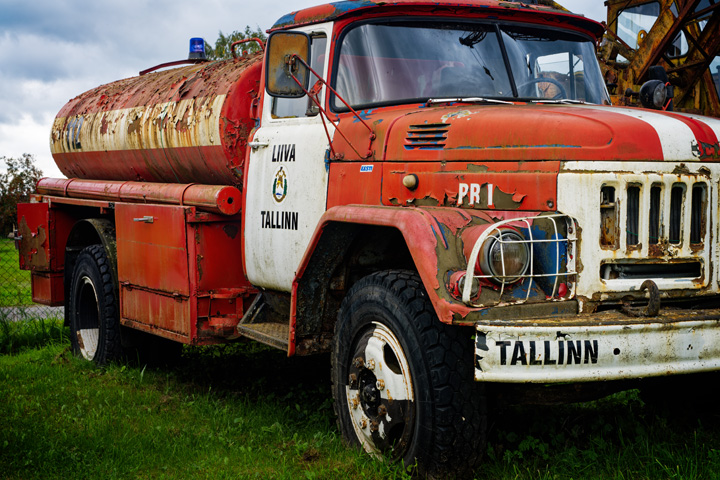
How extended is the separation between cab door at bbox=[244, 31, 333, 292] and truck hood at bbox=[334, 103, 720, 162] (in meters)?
0.65

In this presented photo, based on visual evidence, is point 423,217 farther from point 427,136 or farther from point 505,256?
point 427,136

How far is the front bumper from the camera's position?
3.58m

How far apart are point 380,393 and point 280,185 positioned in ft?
5.42

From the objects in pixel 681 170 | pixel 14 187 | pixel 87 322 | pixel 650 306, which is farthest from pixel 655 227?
pixel 14 187

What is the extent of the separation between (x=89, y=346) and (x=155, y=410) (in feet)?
7.11

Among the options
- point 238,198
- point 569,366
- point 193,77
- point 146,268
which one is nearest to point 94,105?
point 193,77

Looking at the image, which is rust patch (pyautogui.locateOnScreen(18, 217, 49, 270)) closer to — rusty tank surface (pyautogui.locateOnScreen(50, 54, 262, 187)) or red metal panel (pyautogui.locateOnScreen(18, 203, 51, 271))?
red metal panel (pyautogui.locateOnScreen(18, 203, 51, 271))

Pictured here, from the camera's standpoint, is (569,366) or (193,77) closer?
(569,366)

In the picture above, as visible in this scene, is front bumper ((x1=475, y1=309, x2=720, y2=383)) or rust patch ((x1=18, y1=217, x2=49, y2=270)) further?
rust patch ((x1=18, y1=217, x2=49, y2=270))

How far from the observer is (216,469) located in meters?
4.60

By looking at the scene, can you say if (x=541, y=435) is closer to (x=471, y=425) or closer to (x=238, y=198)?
(x=471, y=425)

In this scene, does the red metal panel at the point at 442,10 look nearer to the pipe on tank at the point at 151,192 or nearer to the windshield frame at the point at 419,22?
the windshield frame at the point at 419,22

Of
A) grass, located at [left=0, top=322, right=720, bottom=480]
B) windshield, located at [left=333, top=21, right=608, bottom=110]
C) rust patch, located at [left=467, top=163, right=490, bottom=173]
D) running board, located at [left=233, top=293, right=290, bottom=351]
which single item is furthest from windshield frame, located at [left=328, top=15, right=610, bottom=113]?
grass, located at [left=0, top=322, right=720, bottom=480]

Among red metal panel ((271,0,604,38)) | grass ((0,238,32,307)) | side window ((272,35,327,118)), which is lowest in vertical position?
grass ((0,238,32,307))
